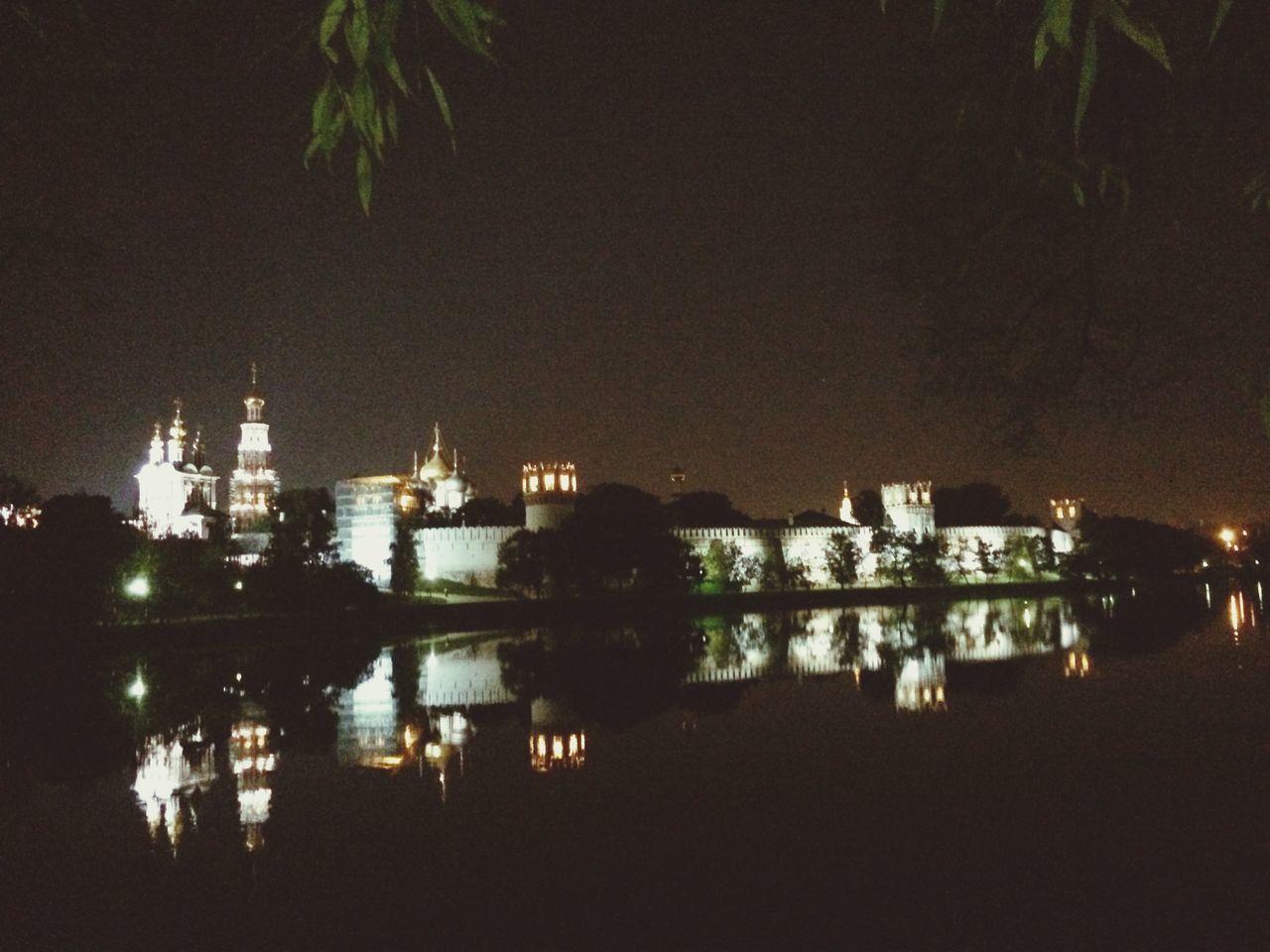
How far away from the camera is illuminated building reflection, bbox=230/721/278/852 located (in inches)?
318

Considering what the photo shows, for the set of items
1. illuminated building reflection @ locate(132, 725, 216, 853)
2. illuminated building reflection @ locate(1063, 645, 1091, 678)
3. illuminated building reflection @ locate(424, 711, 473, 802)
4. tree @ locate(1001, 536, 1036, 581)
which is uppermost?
tree @ locate(1001, 536, 1036, 581)

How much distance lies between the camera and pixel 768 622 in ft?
116

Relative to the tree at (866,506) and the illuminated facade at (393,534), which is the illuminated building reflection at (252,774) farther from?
the tree at (866,506)

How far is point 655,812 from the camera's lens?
26.5 feet

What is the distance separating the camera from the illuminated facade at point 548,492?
54562 mm

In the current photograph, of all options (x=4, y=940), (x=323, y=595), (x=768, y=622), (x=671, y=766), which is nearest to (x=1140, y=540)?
(x=768, y=622)

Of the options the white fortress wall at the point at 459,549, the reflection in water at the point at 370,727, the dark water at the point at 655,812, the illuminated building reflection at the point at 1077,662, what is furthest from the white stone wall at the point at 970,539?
the reflection in water at the point at 370,727

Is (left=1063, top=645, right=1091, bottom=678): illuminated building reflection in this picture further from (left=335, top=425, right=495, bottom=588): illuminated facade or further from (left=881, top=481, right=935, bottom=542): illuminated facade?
(left=881, top=481, right=935, bottom=542): illuminated facade

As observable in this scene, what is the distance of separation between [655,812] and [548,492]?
47133 millimetres

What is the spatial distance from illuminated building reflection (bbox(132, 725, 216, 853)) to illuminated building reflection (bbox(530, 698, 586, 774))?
3.05m

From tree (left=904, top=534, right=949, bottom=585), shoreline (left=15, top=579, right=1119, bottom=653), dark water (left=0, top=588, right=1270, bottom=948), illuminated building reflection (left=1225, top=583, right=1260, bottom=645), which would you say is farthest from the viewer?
tree (left=904, top=534, right=949, bottom=585)

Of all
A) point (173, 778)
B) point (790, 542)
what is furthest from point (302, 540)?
point (173, 778)

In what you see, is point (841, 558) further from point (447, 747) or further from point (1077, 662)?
point (447, 747)

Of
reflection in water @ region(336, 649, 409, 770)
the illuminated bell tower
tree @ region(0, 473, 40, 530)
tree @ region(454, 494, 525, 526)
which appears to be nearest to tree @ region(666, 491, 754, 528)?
tree @ region(454, 494, 525, 526)
